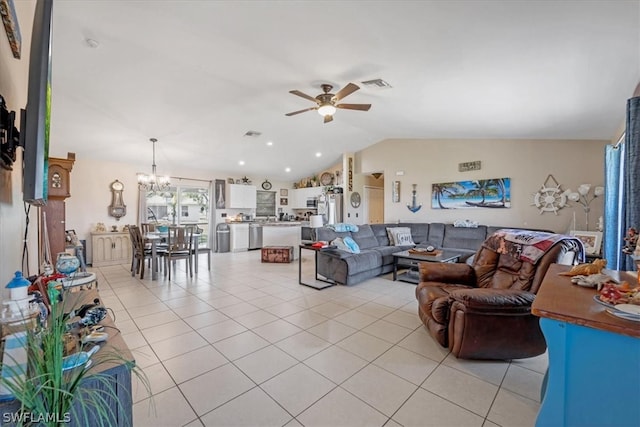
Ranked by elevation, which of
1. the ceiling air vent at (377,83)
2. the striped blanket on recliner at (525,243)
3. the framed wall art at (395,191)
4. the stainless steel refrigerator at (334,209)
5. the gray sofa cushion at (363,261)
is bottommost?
the gray sofa cushion at (363,261)

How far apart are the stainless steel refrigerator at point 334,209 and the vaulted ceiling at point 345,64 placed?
2.93 m

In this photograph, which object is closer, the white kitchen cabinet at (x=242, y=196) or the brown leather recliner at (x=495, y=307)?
the brown leather recliner at (x=495, y=307)

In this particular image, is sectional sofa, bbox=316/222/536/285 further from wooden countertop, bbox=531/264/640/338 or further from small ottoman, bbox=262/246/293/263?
wooden countertop, bbox=531/264/640/338

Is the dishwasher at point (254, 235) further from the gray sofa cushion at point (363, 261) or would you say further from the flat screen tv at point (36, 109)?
the flat screen tv at point (36, 109)

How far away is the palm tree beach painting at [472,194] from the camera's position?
17.2 ft

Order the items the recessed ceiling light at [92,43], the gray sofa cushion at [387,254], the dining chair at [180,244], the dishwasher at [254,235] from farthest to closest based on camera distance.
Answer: the dishwasher at [254,235] → the gray sofa cushion at [387,254] → the dining chair at [180,244] → the recessed ceiling light at [92,43]

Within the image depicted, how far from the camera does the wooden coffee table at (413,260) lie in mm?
4285

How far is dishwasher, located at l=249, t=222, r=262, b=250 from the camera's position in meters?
8.09

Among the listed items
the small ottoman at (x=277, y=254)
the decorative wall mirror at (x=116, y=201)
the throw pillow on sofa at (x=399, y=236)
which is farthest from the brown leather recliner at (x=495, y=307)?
the decorative wall mirror at (x=116, y=201)

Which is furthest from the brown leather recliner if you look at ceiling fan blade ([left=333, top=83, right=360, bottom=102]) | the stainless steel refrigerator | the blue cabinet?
the stainless steel refrigerator

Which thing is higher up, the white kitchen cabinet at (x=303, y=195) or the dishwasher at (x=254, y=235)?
the white kitchen cabinet at (x=303, y=195)

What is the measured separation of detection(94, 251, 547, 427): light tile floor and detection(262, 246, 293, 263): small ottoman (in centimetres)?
257

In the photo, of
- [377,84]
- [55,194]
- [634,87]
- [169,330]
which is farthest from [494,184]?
[55,194]

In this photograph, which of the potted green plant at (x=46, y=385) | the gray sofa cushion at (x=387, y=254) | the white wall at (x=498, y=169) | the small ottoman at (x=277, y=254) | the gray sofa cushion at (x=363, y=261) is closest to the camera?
the potted green plant at (x=46, y=385)
